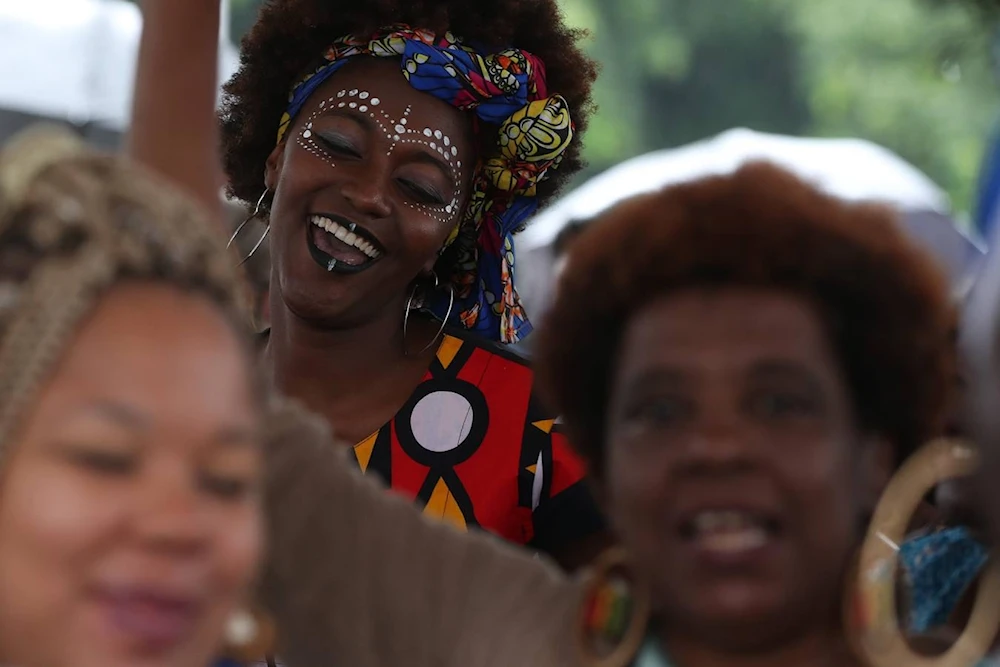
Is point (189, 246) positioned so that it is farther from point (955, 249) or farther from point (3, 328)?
point (955, 249)

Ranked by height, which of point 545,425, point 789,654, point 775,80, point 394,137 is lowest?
point 775,80

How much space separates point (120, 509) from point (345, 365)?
1.88 metres

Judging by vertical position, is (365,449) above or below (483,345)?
below

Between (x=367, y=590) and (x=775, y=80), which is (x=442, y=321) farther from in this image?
(x=775, y=80)

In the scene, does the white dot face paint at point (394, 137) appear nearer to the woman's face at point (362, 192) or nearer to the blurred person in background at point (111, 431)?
the woman's face at point (362, 192)

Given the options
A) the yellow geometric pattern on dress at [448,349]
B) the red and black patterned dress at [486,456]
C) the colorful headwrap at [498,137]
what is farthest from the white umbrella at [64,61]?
the red and black patterned dress at [486,456]

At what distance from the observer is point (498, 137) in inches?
135

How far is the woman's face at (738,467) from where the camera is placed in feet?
5.96

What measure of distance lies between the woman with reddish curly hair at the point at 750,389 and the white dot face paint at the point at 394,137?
126 centimetres

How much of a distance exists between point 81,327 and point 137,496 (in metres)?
0.19

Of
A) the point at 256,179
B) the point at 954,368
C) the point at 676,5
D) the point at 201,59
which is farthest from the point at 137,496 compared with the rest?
the point at 676,5

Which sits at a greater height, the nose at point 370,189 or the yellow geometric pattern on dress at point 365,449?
the nose at point 370,189

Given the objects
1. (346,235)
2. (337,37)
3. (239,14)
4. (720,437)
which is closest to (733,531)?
(720,437)

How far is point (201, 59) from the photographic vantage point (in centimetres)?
259
